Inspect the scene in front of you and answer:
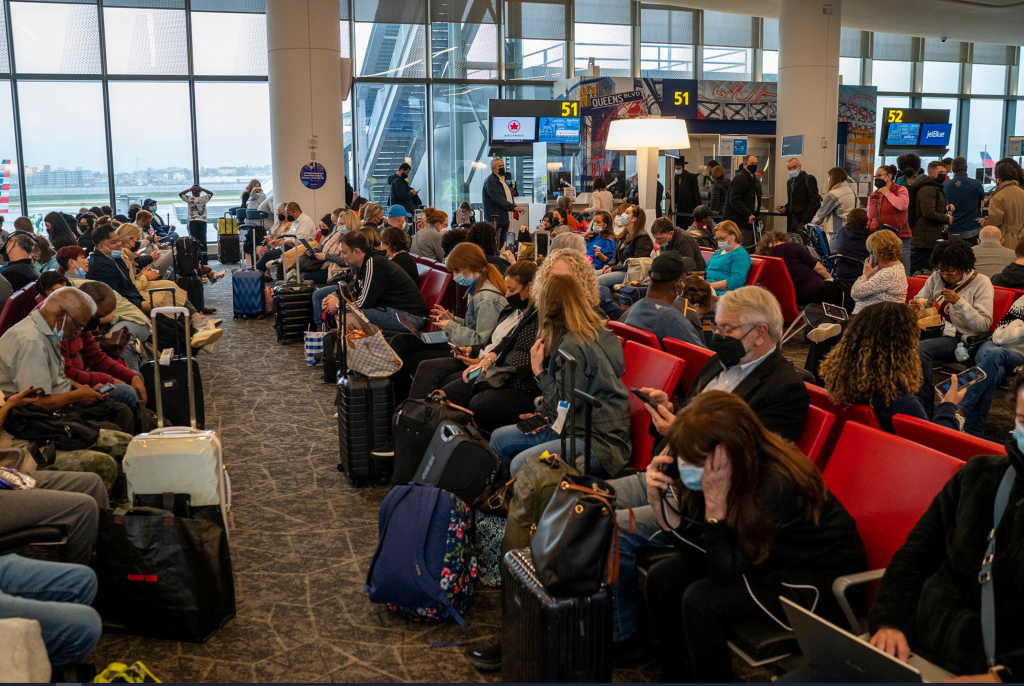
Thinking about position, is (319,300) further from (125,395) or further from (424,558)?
(424,558)

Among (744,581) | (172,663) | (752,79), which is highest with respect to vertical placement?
(752,79)

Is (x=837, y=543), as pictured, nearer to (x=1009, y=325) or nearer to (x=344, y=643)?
(x=344, y=643)

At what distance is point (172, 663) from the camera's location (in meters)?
2.99

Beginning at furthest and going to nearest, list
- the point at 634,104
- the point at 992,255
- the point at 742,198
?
the point at 634,104 → the point at 742,198 → the point at 992,255

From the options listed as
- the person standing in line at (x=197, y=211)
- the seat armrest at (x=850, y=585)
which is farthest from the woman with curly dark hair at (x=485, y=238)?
the person standing in line at (x=197, y=211)

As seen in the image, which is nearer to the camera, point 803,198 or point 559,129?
point 803,198

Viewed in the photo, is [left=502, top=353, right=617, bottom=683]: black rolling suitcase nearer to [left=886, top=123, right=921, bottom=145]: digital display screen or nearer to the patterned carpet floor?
the patterned carpet floor

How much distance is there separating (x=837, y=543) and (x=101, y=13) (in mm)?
17641

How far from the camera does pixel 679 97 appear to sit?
1673 centimetres

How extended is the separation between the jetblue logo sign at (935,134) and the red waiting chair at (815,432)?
1981 cm

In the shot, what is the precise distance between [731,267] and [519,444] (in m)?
4.19

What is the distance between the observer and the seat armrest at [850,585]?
2.33 meters

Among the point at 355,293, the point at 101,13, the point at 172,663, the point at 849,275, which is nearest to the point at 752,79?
the point at 849,275

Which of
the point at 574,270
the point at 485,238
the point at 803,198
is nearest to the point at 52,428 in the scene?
the point at 574,270
